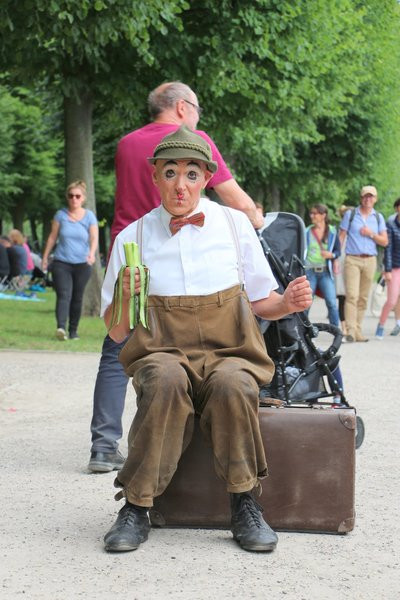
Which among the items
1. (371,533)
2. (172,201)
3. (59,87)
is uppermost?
(59,87)

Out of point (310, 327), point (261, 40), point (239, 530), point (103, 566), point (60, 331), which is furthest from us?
point (261, 40)

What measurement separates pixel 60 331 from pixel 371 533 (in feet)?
32.5

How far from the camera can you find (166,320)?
5102mm

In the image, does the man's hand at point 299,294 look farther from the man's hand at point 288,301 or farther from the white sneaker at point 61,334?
the white sneaker at point 61,334

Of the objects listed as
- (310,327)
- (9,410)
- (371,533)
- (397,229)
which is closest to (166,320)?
(371,533)

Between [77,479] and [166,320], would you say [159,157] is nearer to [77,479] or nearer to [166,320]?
[166,320]

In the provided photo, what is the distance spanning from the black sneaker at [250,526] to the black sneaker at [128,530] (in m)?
0.36

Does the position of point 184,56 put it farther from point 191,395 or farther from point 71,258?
point 191,395

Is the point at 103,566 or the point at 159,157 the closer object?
the point at 103,566

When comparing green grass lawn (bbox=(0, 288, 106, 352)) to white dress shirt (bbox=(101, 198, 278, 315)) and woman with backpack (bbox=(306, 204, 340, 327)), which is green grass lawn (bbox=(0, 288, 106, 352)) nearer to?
woman with backpack (bbox=(306, 204, 340, 327))

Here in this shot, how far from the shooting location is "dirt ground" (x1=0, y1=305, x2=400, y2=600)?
4297mm

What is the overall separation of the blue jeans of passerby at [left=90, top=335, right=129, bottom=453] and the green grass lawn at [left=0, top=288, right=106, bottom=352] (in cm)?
682

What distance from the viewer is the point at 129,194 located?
6.57m

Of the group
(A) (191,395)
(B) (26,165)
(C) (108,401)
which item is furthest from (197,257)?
(B) (26,165)
